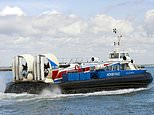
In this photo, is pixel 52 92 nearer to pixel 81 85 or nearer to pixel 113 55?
pixel 81 85

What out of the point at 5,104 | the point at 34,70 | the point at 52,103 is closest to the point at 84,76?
the point at 34,70

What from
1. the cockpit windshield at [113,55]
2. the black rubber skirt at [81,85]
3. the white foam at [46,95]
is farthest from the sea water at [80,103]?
the cockpit windshield at [113,55]

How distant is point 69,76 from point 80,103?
4.54 m

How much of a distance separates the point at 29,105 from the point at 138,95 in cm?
884

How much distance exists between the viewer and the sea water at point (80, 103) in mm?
21312

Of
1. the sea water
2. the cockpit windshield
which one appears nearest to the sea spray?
the sea water

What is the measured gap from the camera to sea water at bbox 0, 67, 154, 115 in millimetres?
21312

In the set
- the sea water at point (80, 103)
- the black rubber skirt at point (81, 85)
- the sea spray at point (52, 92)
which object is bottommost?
the sea water at point (80, 103)

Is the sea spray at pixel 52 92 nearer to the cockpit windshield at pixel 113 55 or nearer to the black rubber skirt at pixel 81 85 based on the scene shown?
the black rubber skirt at pixel 81 85

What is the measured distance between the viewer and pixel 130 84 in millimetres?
30672

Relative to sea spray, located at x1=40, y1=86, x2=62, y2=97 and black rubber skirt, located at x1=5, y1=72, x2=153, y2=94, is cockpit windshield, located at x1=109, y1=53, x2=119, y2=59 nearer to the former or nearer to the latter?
black rubber skirt, located at x1=5, y1=72, x2=153, y2=94

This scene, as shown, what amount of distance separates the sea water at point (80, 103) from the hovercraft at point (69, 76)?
0.53 metres

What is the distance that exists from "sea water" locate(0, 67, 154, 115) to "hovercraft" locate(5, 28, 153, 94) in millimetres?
531

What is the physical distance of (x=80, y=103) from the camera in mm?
24297
